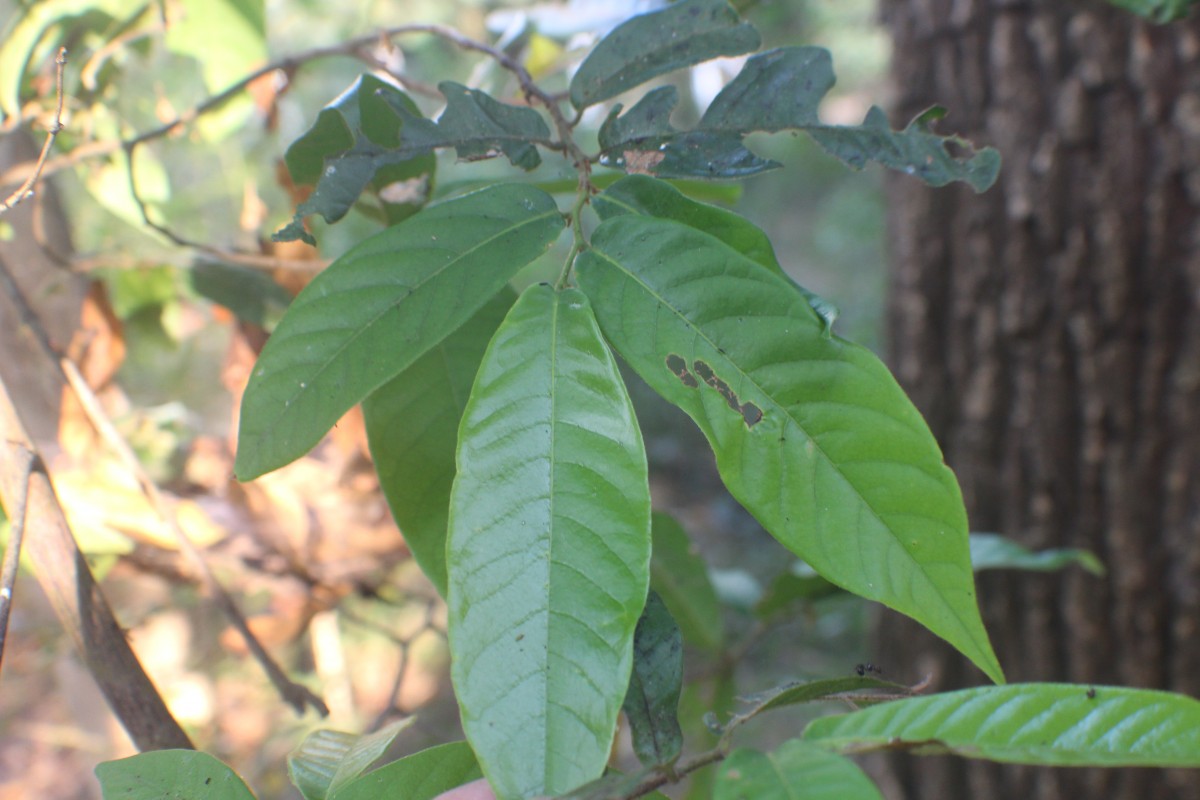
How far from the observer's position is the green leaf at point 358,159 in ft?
1.54

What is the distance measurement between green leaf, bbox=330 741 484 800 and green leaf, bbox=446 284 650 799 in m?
0.10

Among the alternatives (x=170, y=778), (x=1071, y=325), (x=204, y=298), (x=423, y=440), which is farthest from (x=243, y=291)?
(x=1071, y=325)

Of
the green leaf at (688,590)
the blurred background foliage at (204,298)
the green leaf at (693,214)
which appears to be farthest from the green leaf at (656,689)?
the green leaf at (688,590)

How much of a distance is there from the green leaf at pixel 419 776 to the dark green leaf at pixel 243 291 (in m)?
0.56

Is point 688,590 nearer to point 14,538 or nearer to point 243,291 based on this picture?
point 243,291

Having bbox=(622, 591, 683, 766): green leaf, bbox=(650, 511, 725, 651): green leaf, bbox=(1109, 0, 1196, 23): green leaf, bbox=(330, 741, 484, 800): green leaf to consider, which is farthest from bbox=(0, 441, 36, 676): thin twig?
bbox=(1109, 0, 1196, 23): green leaf

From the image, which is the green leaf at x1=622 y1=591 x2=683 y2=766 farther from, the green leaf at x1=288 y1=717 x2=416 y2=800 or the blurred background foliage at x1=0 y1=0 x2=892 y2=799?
the blurred background foliage at x1=0 y1=0 x2=892 y2=799

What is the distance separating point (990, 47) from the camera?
1278 mm

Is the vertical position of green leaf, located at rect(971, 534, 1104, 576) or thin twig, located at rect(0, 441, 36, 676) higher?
thin twig, located at rect(0, 441, 36, 676)

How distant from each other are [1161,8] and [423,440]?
2.11 ft

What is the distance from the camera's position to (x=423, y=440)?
0.54 m

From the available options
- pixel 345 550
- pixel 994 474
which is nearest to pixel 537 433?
pixel 345 550

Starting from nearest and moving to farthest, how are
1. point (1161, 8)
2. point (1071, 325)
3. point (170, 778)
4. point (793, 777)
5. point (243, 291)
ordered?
1. point (793, 777)
2. point (170, 778)
3. point (1161, 8)
4. point (243, 291)
5. point (1071, 325)

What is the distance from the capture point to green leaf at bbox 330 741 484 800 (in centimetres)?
43
